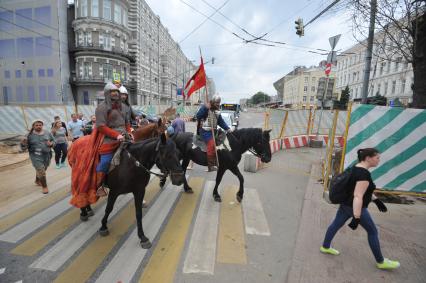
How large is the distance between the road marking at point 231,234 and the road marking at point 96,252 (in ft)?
5.68

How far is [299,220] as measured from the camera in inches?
177

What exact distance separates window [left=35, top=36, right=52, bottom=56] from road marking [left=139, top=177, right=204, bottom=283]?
37372 millimetres

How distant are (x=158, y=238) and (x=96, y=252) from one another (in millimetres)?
937

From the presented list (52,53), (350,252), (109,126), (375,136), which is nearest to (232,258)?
(350,252)

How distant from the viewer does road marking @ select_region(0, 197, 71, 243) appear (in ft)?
12.0

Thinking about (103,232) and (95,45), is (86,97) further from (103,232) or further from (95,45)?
(103,232)

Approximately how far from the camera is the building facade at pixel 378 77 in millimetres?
36850

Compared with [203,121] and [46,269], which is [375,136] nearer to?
[203,121]

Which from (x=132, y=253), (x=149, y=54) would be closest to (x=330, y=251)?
(x=132, y=253)

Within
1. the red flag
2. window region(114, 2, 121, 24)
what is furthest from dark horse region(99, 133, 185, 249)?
window region(114, 2, 121, 24)

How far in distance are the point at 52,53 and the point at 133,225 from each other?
3730cm

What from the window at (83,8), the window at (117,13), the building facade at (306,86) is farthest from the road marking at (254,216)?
the building facade at (306,86)

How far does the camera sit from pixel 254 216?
4.62 meters

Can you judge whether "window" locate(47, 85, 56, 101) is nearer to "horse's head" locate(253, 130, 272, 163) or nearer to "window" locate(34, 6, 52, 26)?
"window" locate(34, 6, 52, 26)
